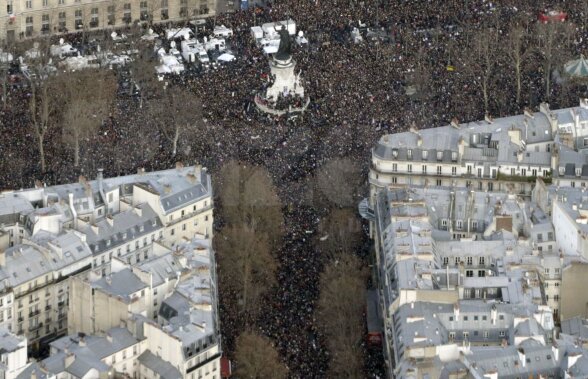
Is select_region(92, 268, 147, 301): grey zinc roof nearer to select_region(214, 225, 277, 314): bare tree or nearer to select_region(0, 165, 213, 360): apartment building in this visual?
select_region(0, 165, 213, 360): apartment building

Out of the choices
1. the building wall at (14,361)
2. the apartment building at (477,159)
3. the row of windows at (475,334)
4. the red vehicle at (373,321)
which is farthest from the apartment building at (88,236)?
the row of windows at (475,334)

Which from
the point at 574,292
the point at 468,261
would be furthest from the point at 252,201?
the point at 574,292

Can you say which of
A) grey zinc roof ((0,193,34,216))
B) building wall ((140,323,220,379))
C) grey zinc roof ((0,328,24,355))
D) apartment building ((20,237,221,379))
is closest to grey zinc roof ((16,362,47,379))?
apartment building ((20,237,221,379))

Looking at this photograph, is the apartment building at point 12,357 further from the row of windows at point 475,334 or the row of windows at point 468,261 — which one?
the row of windows at point 468,261

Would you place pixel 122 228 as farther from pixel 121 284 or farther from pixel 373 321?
pixel 373 321

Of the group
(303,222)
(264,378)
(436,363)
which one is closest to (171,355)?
(264,378)
